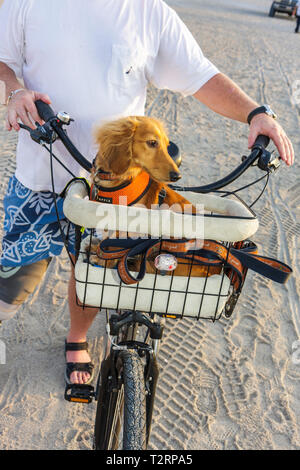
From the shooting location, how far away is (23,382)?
255 cm

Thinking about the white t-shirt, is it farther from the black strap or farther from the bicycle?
the black strap

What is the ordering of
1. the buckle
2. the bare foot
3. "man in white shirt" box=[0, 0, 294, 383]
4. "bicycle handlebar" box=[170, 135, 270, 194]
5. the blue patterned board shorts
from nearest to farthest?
"bicycle handlebar" box=[170, 135, 270, 194], "man in white shirt" box=[0, 0, 294, 383], the blue patterned board shorts, the buckle, the bare foot

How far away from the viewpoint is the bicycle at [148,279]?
126 cm

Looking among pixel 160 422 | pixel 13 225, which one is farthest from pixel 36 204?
pixel 160 422

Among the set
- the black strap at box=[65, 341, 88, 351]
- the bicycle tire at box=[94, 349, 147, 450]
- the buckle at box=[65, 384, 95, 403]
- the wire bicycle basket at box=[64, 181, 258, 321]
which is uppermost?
the wire bicycle basket at box=[64, 181, 258, 321]

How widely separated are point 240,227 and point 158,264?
0.26m

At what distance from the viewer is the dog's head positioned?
143 centimetres

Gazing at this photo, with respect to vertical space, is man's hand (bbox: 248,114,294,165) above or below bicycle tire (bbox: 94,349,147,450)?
above

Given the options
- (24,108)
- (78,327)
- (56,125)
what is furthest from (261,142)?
(78,327)

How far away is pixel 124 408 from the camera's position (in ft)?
5.18
